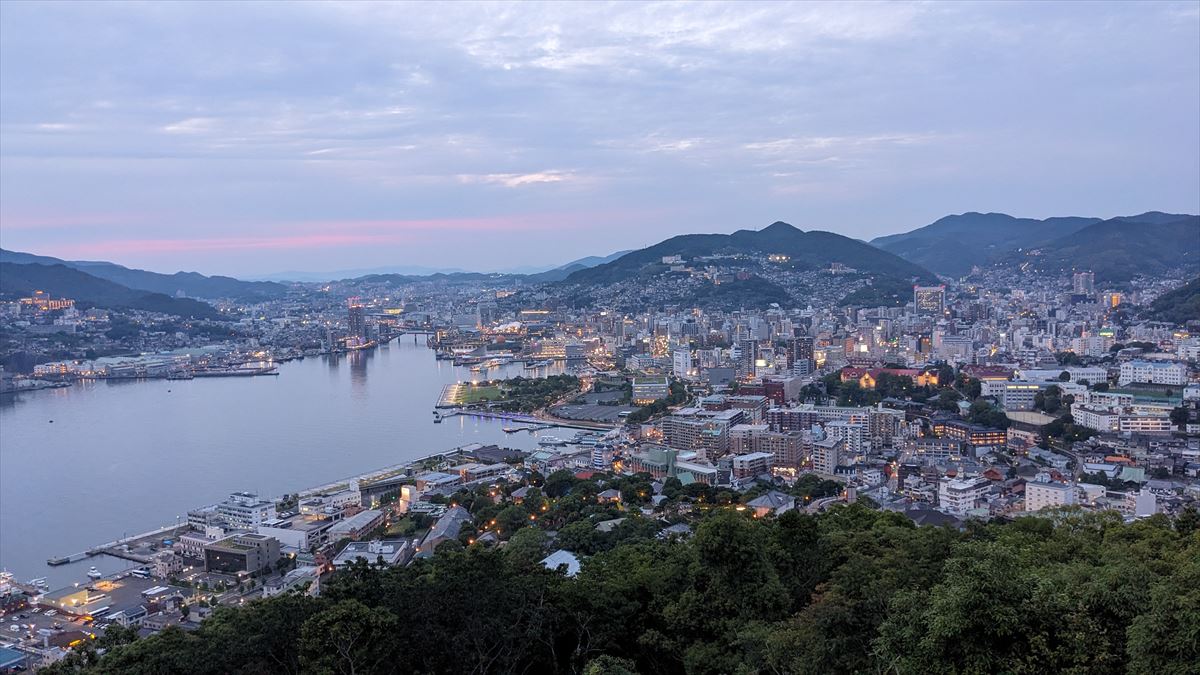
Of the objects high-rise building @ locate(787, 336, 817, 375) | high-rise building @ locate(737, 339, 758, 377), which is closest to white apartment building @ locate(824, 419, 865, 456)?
high-rise building @ locate(787, 336, 817, 375)

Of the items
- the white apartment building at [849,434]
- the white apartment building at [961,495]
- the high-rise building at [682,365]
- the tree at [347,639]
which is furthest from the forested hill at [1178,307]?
the tree at [347,639]

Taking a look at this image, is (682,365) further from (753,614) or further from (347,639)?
(347,639)

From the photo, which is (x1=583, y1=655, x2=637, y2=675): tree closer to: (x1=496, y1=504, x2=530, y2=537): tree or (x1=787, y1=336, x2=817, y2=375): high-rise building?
(x1=496, y1=504, x2=530, y2=537): tree

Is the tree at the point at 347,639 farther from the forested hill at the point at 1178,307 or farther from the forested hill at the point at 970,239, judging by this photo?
the forested hill at the point at 970,239

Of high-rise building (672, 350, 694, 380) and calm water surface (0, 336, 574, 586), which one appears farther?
high-rise building (672, 350, 694, 380)

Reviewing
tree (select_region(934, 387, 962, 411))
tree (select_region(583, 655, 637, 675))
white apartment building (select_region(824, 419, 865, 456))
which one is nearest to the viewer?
tree (select_region(583, 655, 637, 675))

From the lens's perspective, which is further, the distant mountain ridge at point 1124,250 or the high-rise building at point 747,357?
the distant mountain ridge at point 1124,250

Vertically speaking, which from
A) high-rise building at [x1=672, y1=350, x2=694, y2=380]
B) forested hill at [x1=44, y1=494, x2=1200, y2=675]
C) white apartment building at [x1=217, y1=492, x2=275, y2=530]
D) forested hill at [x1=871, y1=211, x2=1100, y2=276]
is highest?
forested hill at [x1=871, y1=211, x2=1100, y2=276]

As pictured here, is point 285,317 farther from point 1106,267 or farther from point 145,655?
point 145,655
